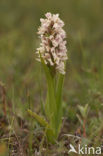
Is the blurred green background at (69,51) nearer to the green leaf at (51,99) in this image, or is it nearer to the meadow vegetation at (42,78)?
the meadow vegetation at (42,78)


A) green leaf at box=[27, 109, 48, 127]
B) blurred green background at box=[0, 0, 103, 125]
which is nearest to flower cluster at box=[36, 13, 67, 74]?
green leaf at box=[27, 109, 48, 127]

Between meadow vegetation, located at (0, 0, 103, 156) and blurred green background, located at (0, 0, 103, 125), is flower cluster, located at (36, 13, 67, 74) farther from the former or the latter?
blurred green background, located at (0, 0, 103, 125)

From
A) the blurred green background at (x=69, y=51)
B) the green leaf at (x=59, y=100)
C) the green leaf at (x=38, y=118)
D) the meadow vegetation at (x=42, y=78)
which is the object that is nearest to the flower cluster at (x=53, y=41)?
the green leaf at (x=59, y=100)

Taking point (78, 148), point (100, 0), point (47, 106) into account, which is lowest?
point (78, 148)

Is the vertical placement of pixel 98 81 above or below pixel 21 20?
below

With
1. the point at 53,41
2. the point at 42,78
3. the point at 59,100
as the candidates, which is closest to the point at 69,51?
the point at 42,78

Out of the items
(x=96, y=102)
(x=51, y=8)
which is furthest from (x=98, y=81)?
(x=51, y=8)

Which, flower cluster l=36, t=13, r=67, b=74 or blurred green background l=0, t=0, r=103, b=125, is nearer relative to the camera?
flower cluster l=36, t=13, r=67, b=74

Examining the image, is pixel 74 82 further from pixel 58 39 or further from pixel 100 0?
pixel 100 0
